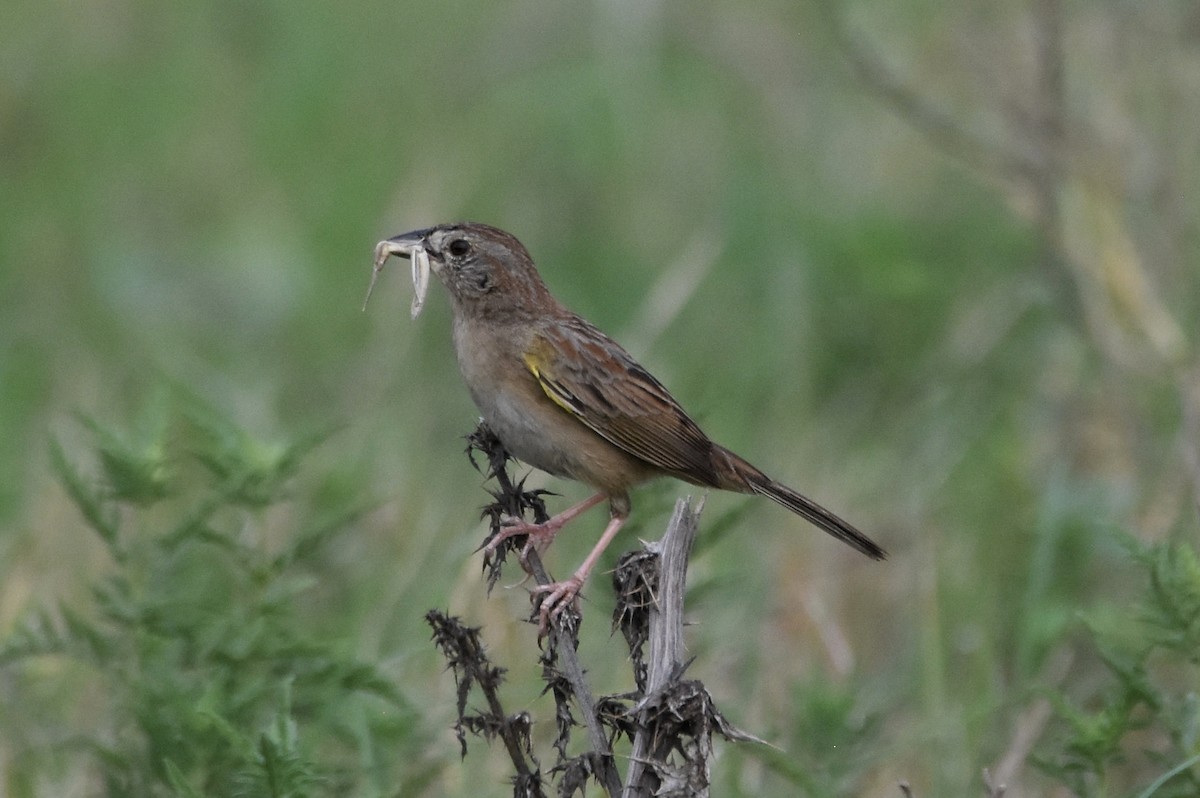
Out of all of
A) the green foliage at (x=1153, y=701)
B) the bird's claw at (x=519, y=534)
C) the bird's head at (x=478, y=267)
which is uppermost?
the bird's head at (x=478, y=267)

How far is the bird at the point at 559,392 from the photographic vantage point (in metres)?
6.32

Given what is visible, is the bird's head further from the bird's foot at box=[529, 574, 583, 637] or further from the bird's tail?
the bird's foot at box=[529, 574, 583, 637]

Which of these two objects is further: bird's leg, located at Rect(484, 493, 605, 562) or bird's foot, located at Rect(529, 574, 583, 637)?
bird's foot, located at Rect(529, 574, 583, 637)

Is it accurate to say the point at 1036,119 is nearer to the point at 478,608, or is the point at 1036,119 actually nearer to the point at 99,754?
the point at 478,608

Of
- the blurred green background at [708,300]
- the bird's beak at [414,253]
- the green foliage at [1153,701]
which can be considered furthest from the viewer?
the blurred green background at [708,300]

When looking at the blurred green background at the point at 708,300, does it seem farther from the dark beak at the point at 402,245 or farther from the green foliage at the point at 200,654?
the dark beak at the point at 402,245

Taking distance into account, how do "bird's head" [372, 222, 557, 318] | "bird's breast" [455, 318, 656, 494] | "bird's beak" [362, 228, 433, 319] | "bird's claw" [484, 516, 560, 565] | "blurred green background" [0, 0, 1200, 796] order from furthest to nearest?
"blurred green background" [0, 0, 1200, 796] → "bird's head" [372, 222, 557, 318] → "bird's beak" [362, 228, 433, 319] → "bird's breast" [455, 318, 656, 494] → "bird's claw" [484, 516, 560, 565]

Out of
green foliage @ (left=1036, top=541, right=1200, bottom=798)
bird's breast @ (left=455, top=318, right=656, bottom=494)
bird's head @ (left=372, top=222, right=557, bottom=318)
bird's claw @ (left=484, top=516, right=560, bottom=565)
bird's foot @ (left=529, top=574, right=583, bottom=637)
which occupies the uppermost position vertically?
bird's head @ (left=372, top=222, right=557, bottom=318)

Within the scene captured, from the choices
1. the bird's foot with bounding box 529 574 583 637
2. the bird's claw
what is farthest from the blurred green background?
the bird's claw

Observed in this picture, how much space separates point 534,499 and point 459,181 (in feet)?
20.9

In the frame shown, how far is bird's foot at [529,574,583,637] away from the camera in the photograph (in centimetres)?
519

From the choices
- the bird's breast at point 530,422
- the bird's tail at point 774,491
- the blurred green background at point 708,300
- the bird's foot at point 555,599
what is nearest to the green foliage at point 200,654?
the blurred green background at point 708,300

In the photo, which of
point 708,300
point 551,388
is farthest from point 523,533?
point 708,300

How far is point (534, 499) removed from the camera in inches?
202
